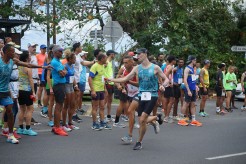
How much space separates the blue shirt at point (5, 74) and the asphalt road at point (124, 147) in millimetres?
1107

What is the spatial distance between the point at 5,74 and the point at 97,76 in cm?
300

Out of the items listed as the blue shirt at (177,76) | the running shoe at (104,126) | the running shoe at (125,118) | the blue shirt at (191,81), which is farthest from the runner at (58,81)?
the blue shirt at (177,76)

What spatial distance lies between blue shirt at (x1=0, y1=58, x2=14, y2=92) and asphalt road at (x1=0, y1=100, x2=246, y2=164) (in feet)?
3.63

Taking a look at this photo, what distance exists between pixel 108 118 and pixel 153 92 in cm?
418

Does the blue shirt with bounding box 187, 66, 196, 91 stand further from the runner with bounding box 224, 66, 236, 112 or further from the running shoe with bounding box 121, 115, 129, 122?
the runner with bounding box 224, 66, 236, 112

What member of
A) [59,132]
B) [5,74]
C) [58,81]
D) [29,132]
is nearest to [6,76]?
[5,74]

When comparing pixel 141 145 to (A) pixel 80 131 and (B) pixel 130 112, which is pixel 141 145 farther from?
(A) pixel 80 131

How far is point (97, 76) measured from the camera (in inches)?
440

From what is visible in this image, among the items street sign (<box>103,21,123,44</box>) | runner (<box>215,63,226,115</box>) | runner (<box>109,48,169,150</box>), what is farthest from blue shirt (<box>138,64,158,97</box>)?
runner (<box>215,63,226,115</box>)

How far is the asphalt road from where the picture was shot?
25.7ft

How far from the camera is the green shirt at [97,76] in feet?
36.3

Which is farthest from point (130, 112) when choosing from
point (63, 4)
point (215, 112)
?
point (63, 4)

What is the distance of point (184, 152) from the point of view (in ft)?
28.3

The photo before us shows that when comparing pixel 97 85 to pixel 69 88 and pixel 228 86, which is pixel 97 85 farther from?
pixel 228 86
